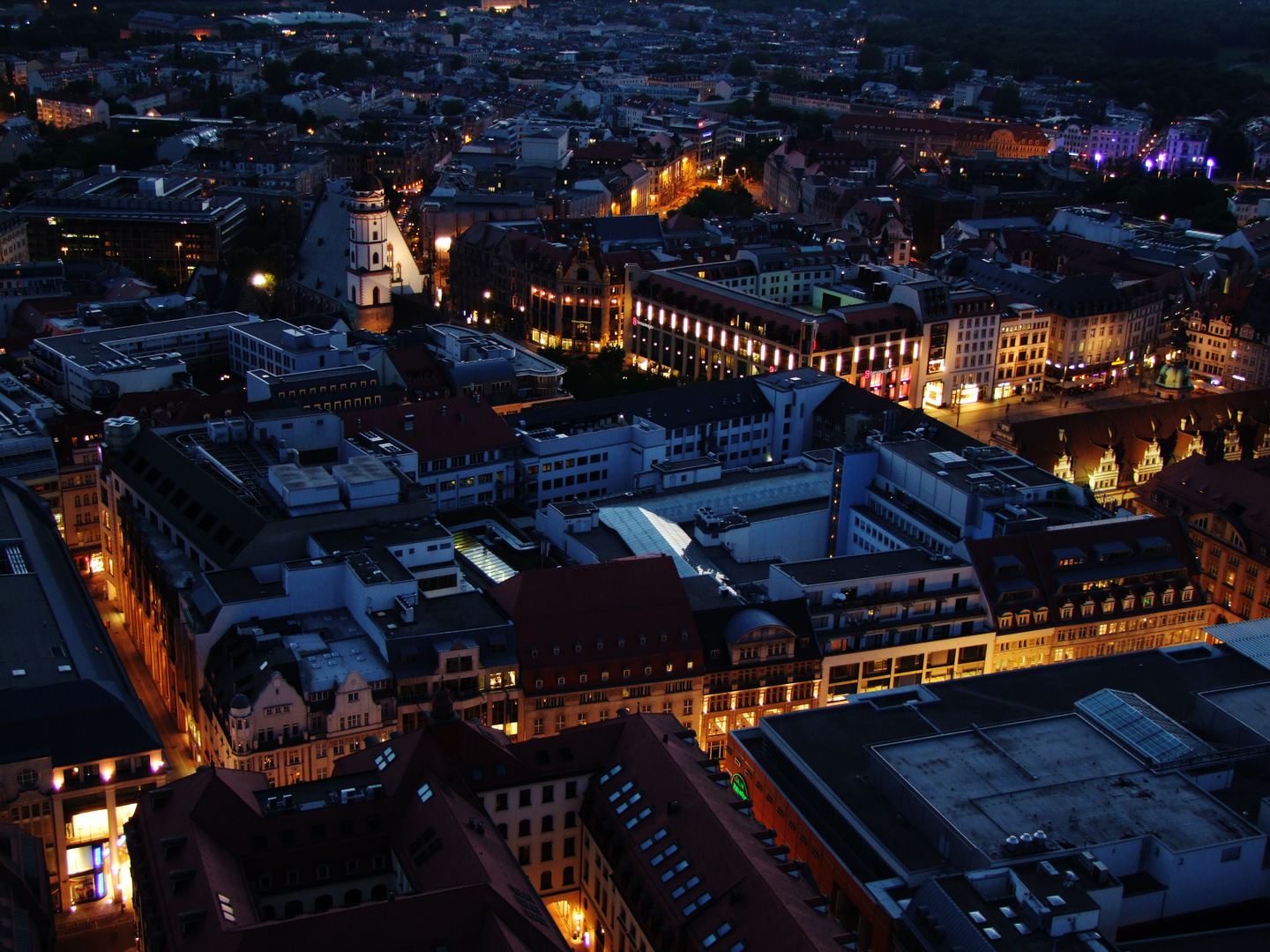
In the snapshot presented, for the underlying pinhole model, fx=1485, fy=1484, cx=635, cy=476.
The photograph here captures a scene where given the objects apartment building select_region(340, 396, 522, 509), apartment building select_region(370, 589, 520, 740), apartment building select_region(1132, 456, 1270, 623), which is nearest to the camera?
apartment building select_region(370, 589, 520, 740)

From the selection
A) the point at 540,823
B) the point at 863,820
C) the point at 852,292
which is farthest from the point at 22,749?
the point at 852,292

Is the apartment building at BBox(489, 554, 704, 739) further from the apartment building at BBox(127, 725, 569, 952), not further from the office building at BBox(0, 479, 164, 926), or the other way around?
the office building at BBox(0, 479, 164, 926)

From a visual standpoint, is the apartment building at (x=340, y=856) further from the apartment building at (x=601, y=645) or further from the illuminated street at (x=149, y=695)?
the illuminated street at (x=149, y=695)

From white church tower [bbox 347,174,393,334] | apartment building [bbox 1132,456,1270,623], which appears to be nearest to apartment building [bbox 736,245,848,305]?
white church tower [bbox 347,174,393,334]

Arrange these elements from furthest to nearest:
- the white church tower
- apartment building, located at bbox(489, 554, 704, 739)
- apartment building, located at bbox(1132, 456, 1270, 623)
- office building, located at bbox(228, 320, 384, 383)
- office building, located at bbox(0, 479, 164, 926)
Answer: the white church tower, office building, located at bbox(228, 320, 384, 383), apartment building, located at bbox(1132, 456, 1270, 623), apartment building, located at bbox(489, 554, 704, 739), office building, located at bbox(0, 479, 164, 926)

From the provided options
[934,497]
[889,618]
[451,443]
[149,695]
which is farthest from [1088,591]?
[149,695]

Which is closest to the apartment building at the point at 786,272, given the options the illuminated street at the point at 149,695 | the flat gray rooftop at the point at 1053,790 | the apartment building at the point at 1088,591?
the apartment building at the point at 1088,591
